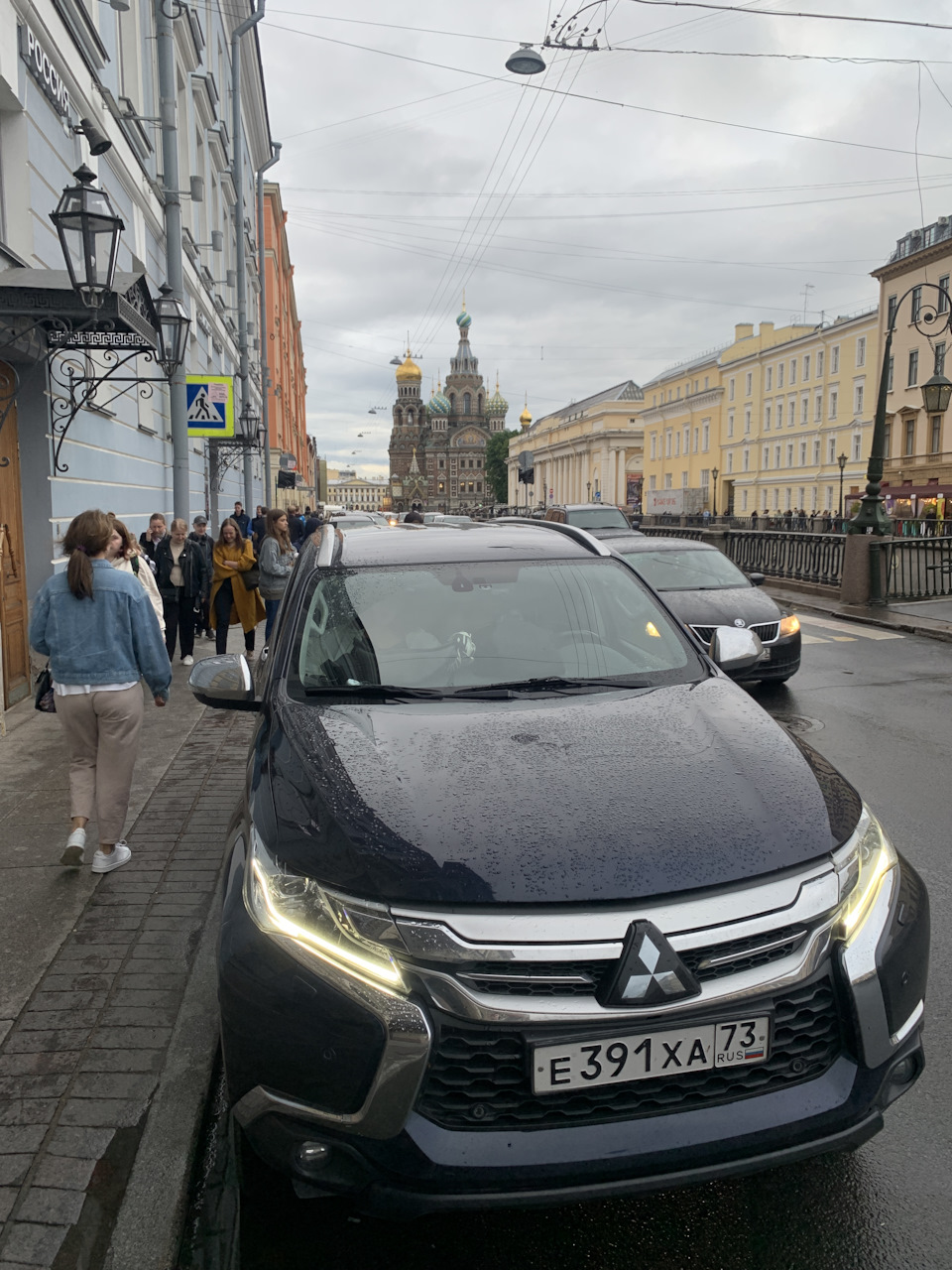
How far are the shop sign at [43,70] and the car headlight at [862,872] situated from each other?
27.6 ft

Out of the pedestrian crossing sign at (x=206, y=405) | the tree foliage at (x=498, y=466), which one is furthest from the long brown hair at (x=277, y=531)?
the tree foliage at (x=498, y=466)

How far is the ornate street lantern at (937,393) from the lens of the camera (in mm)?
16422

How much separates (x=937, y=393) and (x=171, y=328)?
12.9m

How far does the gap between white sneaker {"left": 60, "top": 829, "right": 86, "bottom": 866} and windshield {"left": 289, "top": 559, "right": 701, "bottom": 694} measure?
6.39 ft

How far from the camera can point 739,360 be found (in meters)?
74.5

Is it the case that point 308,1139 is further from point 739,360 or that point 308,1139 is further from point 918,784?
point 739,360

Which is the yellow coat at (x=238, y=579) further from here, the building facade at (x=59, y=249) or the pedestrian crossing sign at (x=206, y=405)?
the pedestrian crossing sign at (x=206, y=405)

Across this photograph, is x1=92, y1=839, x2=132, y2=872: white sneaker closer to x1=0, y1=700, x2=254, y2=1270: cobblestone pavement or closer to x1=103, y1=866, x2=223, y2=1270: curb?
x1=0, y1=700, x2=254, y2=1270: cobblestone pavement

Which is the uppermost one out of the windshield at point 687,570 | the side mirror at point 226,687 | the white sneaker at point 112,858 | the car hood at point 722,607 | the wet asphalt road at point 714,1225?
the windshield at point 687,570

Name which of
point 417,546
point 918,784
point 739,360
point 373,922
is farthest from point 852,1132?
point 739,360

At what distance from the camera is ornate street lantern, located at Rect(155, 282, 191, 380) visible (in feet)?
34.3

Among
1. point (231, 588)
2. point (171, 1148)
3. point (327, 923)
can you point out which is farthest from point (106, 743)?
point (231, 588)

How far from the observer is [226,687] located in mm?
3727

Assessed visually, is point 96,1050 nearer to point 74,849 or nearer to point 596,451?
point 74,849
